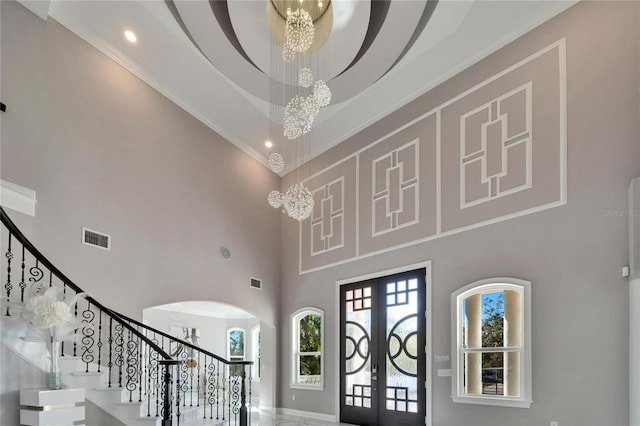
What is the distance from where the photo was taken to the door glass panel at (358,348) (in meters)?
9.05

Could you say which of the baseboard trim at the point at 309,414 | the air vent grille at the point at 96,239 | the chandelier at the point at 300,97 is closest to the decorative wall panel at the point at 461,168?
the chandelier at the point at 300,97

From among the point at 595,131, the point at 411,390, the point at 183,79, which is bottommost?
the point at 411,390

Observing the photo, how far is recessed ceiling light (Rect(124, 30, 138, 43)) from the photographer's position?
25.9 ft

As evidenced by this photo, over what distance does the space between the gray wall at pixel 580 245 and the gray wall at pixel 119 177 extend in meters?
5.06

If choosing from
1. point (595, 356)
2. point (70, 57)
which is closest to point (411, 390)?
point (595, 356)

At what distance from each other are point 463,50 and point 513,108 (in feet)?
4.36

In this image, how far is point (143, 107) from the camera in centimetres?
879

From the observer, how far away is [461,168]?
7.50 m

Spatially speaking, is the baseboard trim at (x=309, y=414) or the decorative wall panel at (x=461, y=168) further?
the baseboard trim at (x=309, y=414)

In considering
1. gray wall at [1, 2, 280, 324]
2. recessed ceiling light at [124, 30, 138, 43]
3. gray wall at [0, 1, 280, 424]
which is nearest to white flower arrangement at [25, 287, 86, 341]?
gray wall at [0, 1, 280, 424]

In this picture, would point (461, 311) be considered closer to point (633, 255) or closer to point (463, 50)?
point (633, 255)

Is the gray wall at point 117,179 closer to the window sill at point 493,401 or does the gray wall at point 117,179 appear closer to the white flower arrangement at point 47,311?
the white flower arrangement at point 47,311

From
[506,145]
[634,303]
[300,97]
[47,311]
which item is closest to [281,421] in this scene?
[47,311]

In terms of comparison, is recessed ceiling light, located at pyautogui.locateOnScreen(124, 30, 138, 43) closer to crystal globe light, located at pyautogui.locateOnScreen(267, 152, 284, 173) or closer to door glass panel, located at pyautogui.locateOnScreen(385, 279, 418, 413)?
crystal globe light, located at pyautogui.locateOnScreen(267, 152, 284, 173)
